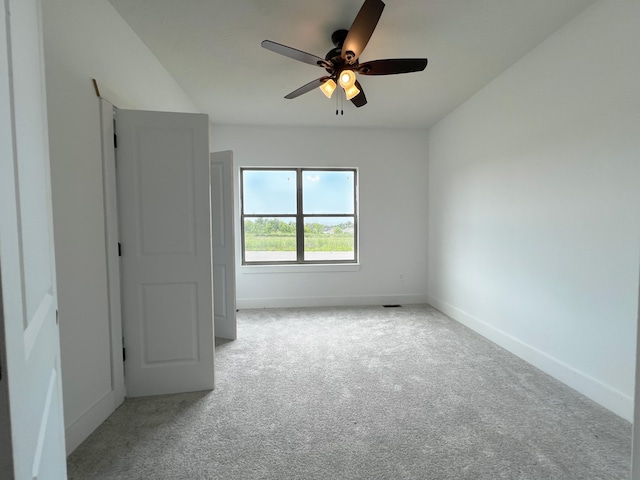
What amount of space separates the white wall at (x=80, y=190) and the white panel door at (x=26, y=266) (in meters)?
0.78

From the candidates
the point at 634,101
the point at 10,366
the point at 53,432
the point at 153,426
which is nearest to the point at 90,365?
the point at 153,426

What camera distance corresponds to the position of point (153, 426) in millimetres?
1816

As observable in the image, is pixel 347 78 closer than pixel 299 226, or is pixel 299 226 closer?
pixel 347 78

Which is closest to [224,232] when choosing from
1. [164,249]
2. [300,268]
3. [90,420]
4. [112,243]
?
[164,249]

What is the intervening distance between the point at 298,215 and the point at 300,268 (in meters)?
0.84

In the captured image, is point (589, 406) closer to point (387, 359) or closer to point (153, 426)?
point (387, 359)

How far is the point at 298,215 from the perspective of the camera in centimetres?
455

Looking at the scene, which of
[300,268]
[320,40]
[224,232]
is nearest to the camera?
[320,40]

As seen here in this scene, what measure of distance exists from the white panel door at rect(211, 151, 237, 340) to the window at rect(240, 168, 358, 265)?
1.23 meters

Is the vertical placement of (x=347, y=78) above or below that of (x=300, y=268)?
above

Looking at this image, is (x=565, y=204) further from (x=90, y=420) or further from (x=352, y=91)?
(x=90, y=420)

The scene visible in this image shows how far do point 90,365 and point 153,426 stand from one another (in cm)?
55

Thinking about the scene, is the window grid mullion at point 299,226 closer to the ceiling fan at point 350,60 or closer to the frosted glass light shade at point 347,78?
the ceiling fan at point 350,60

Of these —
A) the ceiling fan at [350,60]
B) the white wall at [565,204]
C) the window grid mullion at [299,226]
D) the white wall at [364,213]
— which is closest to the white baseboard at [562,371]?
the white wall at [565,204]
